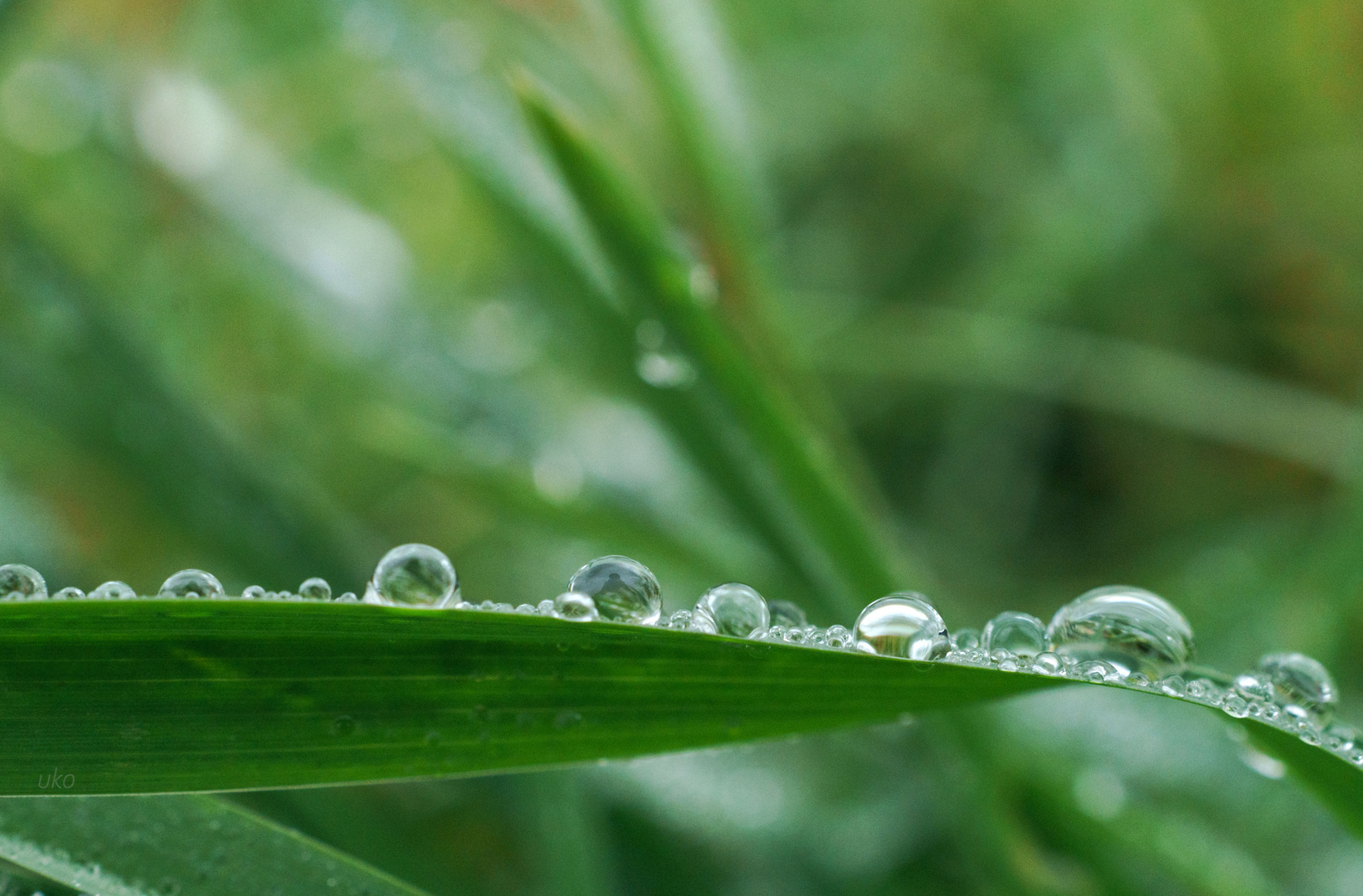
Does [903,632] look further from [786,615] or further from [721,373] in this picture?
[721,373]

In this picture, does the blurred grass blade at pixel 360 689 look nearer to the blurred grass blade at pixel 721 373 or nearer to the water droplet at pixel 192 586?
the water droplet at pixel 192 586

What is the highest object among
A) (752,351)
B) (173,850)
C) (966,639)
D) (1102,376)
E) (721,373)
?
(1102,376)

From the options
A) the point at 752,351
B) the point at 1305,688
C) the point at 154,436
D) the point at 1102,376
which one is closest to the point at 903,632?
the point at 1305,688

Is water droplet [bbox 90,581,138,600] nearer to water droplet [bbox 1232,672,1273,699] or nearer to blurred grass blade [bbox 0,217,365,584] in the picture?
water droplet [bbox 1232,672,1273,699]

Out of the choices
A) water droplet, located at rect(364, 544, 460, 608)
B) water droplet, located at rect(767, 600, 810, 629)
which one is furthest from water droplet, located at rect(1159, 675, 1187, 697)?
water droplet, located at rect(364, 544, 460, 608)

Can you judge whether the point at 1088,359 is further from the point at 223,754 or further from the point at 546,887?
the point at 223,754

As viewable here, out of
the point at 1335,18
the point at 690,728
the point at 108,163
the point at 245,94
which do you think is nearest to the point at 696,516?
the point at 690,728
